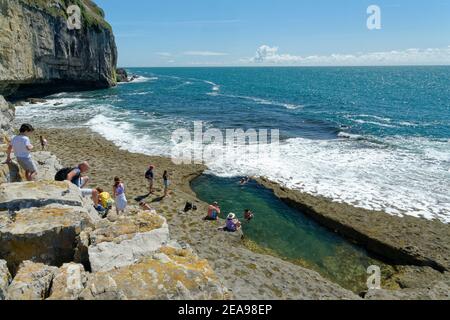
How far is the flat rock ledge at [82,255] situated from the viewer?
5332 mm

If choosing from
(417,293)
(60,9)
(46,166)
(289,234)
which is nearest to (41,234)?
(46,166)

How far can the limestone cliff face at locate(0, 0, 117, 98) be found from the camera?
134ft

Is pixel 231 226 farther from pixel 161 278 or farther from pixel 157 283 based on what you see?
pixel 157 283

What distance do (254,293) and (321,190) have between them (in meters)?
12.2

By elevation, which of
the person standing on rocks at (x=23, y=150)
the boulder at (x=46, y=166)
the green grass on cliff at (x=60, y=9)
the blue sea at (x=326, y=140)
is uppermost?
the green grass on cliff at (x=60, y=9)

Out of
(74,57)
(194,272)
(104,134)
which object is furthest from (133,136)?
(74,57)

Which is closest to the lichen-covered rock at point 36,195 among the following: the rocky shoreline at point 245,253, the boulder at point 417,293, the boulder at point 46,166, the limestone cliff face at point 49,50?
the boulder at point 46,166

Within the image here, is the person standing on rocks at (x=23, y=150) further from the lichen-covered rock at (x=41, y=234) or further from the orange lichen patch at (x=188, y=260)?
the orange lichen patch at (x=188, y=260)

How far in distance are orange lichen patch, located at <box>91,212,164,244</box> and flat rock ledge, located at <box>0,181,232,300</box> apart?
2 centimetres

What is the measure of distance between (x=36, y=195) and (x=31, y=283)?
123 inches

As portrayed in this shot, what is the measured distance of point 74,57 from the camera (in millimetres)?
64750

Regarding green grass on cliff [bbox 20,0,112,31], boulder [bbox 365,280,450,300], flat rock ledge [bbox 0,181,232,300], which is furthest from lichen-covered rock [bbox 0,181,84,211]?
green grass on cliff [bbox 20,0,112,31]

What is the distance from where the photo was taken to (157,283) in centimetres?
544
